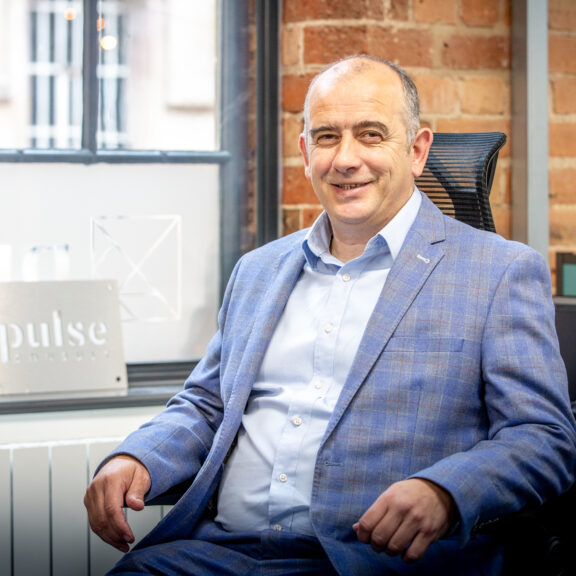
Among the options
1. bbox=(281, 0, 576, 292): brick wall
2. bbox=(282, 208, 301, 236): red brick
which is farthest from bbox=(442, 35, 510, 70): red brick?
bbox=(282, 208, 301, 236): red brick

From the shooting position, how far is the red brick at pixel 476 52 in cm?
221

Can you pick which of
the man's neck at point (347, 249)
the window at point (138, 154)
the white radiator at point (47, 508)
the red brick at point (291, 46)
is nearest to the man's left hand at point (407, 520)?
the man's neck at point (347, 249)

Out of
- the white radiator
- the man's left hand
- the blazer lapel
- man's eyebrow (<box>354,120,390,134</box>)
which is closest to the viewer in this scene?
the man's left hand

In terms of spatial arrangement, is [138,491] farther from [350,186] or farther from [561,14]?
[561,14]

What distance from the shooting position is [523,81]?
218cm

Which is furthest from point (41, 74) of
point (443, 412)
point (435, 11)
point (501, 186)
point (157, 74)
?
point (443, 412)

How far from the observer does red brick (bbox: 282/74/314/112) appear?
2184 mm

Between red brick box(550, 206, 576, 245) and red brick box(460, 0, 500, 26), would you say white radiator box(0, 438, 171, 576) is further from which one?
red brick box(460, 0, 500, 26)

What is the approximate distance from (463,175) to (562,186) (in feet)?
2.65

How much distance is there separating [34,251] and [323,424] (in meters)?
1.18

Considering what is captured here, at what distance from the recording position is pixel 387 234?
57.9 inches

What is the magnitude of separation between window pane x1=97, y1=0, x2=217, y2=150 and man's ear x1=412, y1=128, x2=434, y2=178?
0.92 metres

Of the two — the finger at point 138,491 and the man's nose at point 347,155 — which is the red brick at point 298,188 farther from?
the finger at point 138,491

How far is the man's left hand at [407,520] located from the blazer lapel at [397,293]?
0.22m
